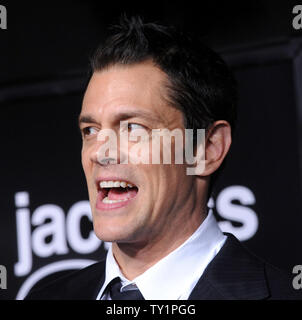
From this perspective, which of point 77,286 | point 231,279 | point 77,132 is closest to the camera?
point 231,279

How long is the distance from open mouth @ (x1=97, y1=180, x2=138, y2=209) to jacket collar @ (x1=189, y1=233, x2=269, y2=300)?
259 millimetres

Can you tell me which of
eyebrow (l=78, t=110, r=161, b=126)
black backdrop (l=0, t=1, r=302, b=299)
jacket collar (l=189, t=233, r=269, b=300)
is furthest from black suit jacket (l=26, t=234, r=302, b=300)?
black backdrop (l=0, t=1, r=302, b=299)

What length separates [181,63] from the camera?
129 centimetres

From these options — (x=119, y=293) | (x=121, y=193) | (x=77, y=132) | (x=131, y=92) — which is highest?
(x=77, y=132)

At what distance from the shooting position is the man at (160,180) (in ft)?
4.05

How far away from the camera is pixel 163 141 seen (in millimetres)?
1277

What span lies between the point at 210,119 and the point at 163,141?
141 millimetres

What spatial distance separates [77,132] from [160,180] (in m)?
0.91

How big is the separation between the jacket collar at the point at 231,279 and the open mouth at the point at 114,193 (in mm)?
259

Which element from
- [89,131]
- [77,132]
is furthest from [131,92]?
[77,132]

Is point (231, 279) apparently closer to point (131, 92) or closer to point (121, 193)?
point (121, 193)

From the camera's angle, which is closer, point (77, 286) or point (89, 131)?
point (89, 131)

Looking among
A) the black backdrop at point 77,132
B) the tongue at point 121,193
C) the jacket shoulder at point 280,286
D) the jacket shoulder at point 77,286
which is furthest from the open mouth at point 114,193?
the black backdrop at point 77,132

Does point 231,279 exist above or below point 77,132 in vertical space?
below
